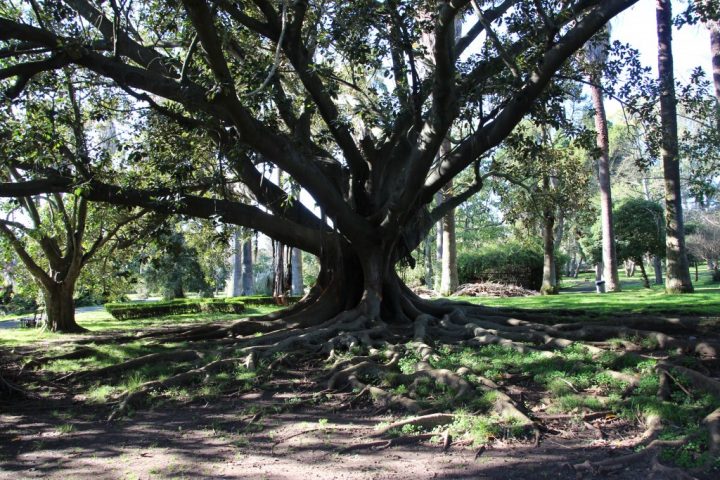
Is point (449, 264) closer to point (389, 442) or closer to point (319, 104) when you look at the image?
point (319, 104)

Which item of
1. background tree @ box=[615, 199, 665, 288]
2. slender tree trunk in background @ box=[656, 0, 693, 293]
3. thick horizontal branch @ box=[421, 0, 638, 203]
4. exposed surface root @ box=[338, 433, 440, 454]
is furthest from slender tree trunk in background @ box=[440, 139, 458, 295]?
exposed surface root @ box=[338, 433, 440, 454]

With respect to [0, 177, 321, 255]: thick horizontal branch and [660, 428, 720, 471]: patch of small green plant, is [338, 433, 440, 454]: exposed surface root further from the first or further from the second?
[0, 177, 321, 255]: thick horizontal branch

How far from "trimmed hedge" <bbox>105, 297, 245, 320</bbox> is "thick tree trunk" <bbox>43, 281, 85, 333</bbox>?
4.90 meters

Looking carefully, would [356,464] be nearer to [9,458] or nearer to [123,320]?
[9,458]

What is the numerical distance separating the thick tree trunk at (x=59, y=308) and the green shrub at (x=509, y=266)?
683 inches

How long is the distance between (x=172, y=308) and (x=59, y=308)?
19.9 feet

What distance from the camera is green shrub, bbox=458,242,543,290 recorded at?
26.5 meters

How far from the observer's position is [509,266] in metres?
26.6

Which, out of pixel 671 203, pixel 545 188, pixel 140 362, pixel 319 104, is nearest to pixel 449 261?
pixel 545 188

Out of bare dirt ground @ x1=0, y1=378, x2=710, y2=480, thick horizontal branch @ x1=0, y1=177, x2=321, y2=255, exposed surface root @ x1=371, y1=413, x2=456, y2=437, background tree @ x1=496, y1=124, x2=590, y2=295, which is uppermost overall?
background tree @ x1=496, y1=124, x2=590, y2=295

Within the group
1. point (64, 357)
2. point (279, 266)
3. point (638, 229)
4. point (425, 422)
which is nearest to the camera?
point (425, 422)

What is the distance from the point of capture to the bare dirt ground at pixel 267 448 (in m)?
4.21

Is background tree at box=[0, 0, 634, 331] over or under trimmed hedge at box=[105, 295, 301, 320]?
over

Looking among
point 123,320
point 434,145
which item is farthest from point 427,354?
point 123,320
